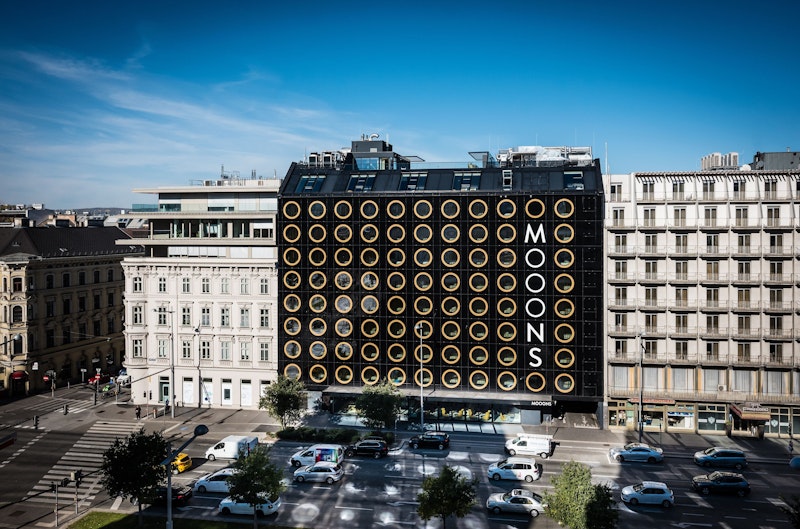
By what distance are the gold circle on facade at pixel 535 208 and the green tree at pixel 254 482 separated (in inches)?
1464

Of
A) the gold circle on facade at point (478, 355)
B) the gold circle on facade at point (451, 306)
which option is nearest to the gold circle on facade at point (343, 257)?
the gold circle on facade at point (451, 306)

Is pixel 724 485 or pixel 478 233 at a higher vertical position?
pixel 478 233

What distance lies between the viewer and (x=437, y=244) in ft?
231

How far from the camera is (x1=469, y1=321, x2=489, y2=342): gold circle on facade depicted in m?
69.5

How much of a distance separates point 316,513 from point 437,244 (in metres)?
31.5

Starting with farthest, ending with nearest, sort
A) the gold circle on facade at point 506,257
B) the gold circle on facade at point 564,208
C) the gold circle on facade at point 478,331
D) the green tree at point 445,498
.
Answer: the gold circle on facade at point 478,331 → the gold circle on facade at point 506,257 → the gold circle on facade at point 564,208 → the green tree at point 445,498

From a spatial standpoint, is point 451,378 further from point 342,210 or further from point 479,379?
point 342,210

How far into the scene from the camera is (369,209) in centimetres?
7150

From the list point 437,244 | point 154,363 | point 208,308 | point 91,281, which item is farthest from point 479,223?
point 91,281

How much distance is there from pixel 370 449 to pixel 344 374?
14.2 metres

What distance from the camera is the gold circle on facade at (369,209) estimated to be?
71.4 metres

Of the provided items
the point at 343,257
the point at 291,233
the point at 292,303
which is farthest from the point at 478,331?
the point at 291,233

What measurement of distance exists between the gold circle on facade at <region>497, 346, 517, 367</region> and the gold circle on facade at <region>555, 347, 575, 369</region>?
4294 mm

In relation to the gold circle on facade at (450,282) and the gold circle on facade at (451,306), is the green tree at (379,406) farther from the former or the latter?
the gold circle on facade at (450,282)
